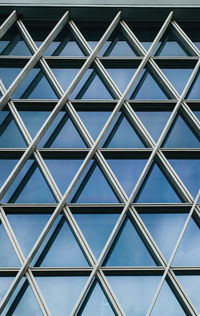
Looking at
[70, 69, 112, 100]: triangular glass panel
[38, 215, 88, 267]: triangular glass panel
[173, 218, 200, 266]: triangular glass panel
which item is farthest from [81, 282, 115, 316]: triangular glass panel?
[70, 69, 112, 100]: triangular glass panel

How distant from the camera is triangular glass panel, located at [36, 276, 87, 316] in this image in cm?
1350

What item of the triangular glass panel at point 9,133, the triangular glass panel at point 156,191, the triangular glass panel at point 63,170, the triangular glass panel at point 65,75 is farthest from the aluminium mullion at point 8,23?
the triangular glass panel at point 156,191

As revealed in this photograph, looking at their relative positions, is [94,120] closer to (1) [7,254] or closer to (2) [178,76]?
(2) [178,76]

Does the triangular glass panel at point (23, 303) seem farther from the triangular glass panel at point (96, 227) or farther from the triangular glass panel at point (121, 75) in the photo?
the triangular glass panel at point (121, 75)

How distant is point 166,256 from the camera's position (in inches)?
572

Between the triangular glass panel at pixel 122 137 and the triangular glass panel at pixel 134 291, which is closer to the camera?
the triangular glass panel at pixel 134 291

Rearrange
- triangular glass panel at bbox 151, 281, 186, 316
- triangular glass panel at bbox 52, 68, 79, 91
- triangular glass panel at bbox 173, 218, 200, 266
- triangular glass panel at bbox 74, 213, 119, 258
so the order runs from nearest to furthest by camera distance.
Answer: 1. triangular glass panel at bbox 151, 281, 186, 316
2. triangular glass panel at bbox 173, 218, 200, 266
3. triangular glass panel at bbox 74, 213, 119, 258
4. triangular glass panel at bbox 52, 68, 79, 91

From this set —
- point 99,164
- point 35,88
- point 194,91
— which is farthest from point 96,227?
point 194,91

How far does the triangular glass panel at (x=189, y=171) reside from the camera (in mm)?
15978

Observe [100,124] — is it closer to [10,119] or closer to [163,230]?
[10,119]

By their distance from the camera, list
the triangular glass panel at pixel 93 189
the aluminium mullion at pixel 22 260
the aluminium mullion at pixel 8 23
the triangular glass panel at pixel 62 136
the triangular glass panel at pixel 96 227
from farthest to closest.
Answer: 1. the aluminium mullion at pixel 8 23
2. the triangular glass panel at pixel 62 136
3. the triangular glass panel at pixel 93 189
4. the triangular glass panel at pixel 96 227
5. the aluminium mullion at pixel 22 260

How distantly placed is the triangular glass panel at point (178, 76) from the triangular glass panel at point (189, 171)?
9.00 feet

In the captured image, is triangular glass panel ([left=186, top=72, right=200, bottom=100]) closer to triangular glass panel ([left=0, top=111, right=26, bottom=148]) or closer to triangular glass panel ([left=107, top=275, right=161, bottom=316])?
triangular glass panel ([left=0, top=111, right=26, bottom=148])

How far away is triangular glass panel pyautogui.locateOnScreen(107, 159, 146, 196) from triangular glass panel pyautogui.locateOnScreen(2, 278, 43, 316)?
4175 mm
